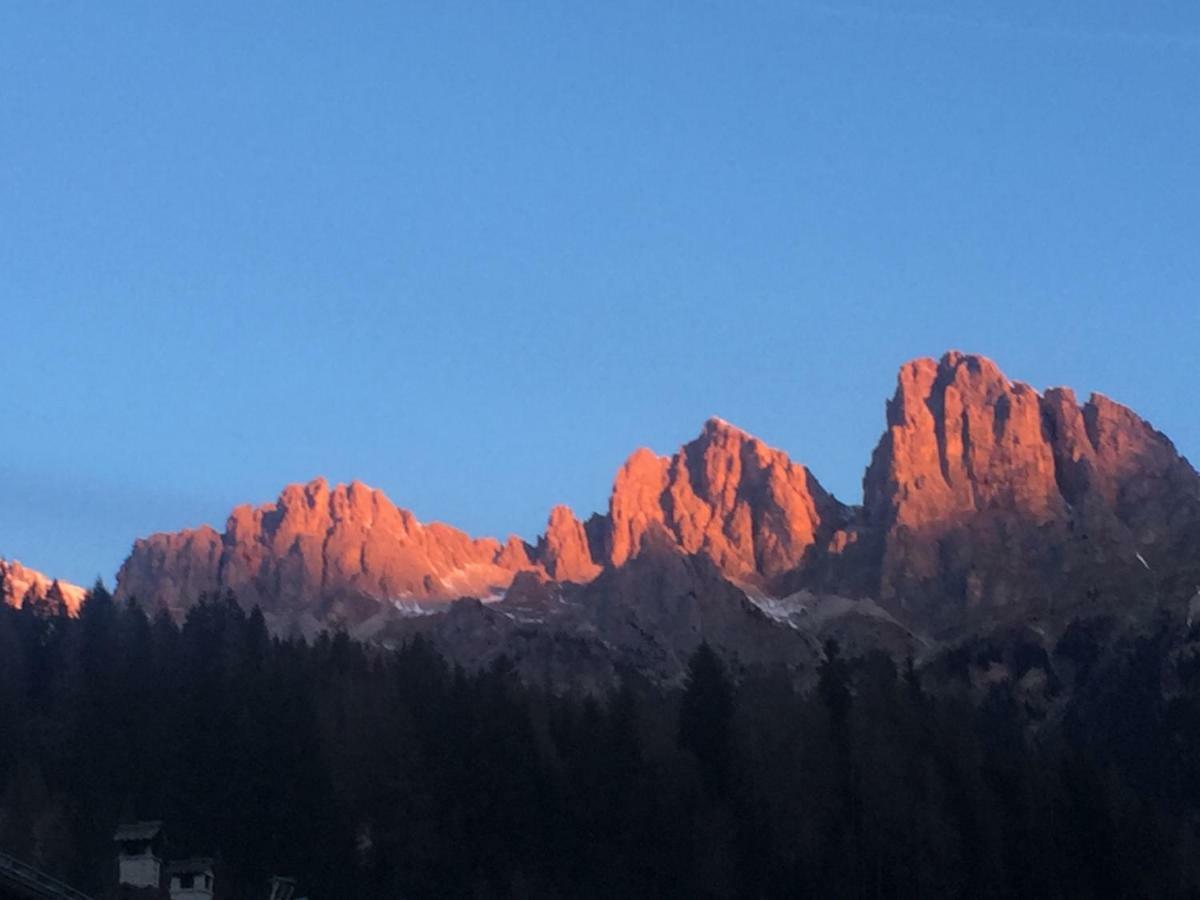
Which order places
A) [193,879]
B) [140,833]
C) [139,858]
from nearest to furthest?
[193,879] → [139,858] → [140,833]

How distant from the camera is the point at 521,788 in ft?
348

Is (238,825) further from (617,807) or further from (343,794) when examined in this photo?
(617,807)

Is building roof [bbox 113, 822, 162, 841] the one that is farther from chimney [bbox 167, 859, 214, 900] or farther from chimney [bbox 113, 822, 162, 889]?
chimney [bbox 167, 859, 214, 900]

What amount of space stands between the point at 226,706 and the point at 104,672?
12990 millimetres

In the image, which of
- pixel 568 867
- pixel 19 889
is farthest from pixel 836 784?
pixel 19 889

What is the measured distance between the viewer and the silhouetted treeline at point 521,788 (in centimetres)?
9881

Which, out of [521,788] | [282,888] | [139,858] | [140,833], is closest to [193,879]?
[139,858]

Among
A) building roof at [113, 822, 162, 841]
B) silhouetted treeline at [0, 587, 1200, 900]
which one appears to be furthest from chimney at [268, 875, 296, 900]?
building roof at [113, 822, 162, 841]

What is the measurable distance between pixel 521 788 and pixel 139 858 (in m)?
32.0

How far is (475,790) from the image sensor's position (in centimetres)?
10569

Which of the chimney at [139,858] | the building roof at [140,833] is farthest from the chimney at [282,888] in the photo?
the building roof at [140,833]

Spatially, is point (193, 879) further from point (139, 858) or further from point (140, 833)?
point (140, 833)

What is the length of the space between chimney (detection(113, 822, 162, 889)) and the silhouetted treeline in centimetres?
718

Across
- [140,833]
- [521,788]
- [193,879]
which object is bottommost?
[193,879]
